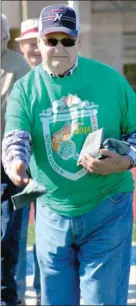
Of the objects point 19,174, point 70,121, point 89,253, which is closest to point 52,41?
point 70,121

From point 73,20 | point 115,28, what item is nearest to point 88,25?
point 115,28

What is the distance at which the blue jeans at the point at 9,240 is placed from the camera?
181 inches

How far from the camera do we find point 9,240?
4715 mm

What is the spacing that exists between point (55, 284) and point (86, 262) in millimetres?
155

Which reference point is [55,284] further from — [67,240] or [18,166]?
[18,166]

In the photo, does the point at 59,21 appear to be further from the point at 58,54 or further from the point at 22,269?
the point at 22,269

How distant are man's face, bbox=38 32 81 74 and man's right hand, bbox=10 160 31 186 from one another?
0.43m

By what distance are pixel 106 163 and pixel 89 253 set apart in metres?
0.41

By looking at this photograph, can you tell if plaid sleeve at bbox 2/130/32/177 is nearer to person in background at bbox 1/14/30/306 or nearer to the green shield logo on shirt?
the green shield logo on shirt

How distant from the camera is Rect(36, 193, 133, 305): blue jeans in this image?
314 cm

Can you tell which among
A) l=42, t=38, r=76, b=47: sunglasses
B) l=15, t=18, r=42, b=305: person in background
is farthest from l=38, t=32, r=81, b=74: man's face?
l=15, t=18, r=42, b=305: person in background

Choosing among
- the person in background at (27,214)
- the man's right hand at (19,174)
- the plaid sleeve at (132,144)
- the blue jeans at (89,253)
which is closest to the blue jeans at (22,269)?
the person in background at (27,214)

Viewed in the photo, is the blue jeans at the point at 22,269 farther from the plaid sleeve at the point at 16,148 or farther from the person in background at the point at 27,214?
the plaid sleeve at the point at 16,148

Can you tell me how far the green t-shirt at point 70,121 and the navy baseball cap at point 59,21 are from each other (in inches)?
5.9
